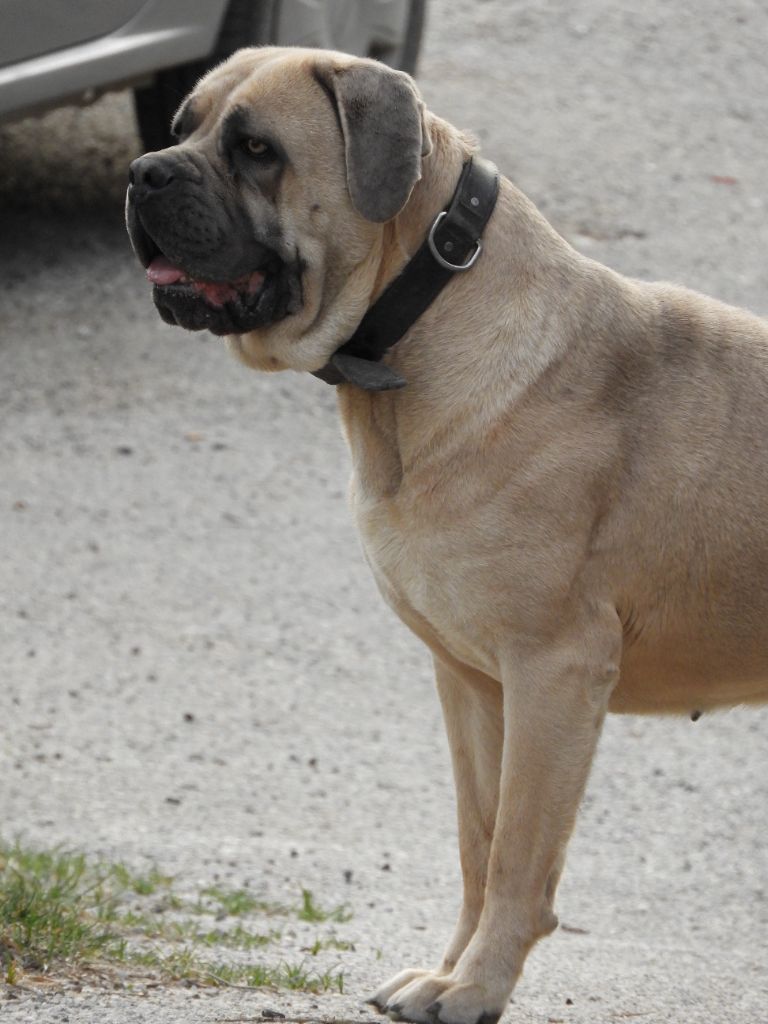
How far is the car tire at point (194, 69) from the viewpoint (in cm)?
845

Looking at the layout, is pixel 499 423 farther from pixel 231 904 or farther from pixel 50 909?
pixel 231 904

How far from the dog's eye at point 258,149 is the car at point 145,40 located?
4.26 meters

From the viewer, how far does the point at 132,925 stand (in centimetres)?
437

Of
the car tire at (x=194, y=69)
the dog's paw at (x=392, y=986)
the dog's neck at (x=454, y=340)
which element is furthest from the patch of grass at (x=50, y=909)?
the car tire at (x=194, y=69)

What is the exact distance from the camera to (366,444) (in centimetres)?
389

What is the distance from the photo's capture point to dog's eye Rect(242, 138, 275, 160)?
3707 mm

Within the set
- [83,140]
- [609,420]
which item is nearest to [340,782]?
[609,420]

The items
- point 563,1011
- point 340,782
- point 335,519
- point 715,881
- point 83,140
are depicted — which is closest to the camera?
point 563,1011

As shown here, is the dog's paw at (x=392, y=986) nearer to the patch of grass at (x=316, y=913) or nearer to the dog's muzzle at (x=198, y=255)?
the patch of grass at (x=316, y=913)

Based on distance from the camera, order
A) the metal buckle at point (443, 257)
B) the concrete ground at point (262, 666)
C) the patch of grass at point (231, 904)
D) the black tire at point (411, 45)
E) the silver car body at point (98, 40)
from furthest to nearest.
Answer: the black tire at point (411, 45) < the silver car body at point (98, 40) < the concrete ground at point (262, 666) < the patch of grass at point (231, 904) < the metal buckle at point (443, 257)

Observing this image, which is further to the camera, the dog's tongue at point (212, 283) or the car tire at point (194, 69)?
the car tire at point (194, 69)

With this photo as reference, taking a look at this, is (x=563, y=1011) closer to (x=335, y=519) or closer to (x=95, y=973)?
(x=95, y=973)

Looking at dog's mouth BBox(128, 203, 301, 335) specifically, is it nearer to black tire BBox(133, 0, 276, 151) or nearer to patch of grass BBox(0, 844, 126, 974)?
patch of grass BBox(0, 844, 126, 974)

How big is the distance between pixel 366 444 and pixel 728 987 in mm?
1676
